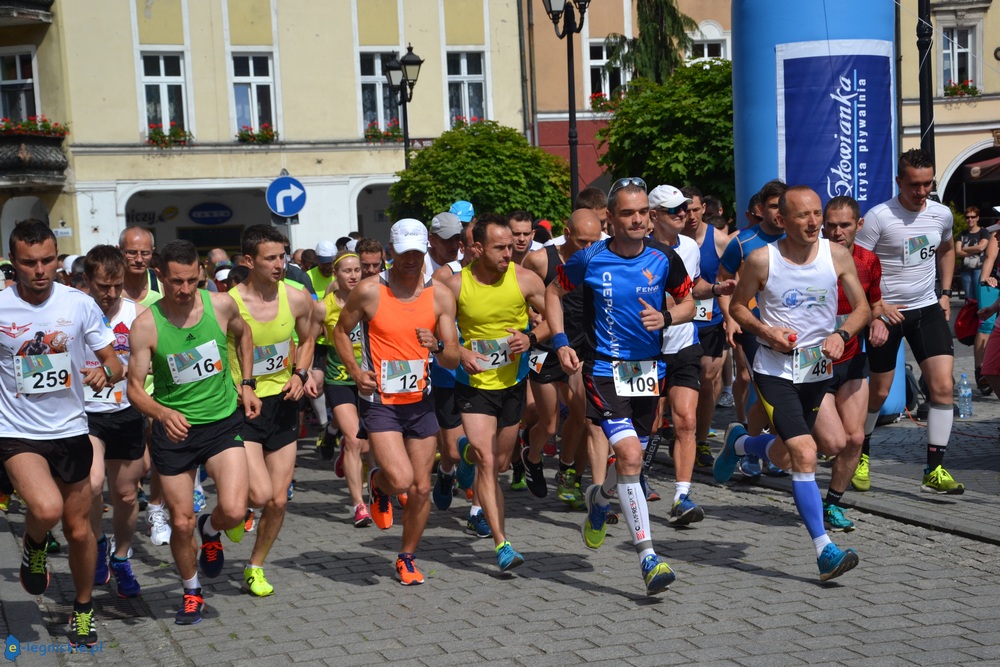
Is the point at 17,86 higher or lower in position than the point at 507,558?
higher

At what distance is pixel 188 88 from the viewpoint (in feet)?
103

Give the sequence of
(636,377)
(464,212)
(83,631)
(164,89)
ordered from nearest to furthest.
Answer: (83,631) → (636,377) → (464,212) → (164,89)

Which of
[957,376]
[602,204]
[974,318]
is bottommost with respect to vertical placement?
[957,376]

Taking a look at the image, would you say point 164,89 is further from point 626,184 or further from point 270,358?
point 626,184

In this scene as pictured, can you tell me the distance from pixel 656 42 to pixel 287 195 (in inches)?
611

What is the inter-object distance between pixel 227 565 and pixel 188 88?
83.3 feet

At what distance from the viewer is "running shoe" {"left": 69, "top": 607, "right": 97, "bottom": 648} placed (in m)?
6.25

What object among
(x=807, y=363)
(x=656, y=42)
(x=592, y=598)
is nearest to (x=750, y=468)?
(x=807, y=363)

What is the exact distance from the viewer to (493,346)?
7809 millimetres

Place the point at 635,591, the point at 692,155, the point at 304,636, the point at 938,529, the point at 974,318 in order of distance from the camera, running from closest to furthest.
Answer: the point at 304,636
the point at 635,591
the point at 938,529
the point at 974,318
the point at 692,155

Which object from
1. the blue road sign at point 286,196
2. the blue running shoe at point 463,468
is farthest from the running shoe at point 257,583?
the blue road sign at point 286,196

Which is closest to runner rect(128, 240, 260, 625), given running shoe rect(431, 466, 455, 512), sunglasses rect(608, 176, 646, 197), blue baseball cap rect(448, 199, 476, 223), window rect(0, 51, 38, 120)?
sunglasses rect(608, 176, 646, 197)

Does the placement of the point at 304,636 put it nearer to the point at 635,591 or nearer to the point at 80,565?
the point at 80,565

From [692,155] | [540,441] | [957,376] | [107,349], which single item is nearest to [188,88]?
[692,155]
